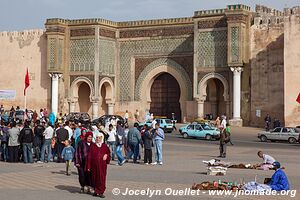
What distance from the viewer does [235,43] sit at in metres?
34.2

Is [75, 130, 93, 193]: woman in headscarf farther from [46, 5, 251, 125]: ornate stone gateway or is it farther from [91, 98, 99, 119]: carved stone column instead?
[91, 98, 99, 119]: carved stone column

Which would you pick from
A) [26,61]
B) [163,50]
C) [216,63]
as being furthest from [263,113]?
[26,61]

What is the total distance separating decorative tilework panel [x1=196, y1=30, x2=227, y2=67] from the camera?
35.4 m

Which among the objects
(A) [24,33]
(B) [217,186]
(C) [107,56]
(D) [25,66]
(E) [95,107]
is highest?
(A) [24,33]

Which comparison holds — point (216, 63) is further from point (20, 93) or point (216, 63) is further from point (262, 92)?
point (20, 93)

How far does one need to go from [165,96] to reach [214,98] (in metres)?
3.79

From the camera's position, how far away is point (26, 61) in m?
42.1

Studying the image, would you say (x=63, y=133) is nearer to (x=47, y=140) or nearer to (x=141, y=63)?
(x=47, y=140)

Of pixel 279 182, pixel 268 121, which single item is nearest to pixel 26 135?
pixel 279 182

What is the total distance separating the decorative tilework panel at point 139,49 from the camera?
3809 centimetres

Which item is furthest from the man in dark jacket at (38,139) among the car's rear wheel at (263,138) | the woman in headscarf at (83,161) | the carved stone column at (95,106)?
the carved stone column at (95,106)

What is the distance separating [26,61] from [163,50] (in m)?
10.6

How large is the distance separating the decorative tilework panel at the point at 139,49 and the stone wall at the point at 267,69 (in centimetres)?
493

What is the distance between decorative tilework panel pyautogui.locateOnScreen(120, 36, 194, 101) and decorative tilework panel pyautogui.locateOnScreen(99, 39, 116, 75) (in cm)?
58
